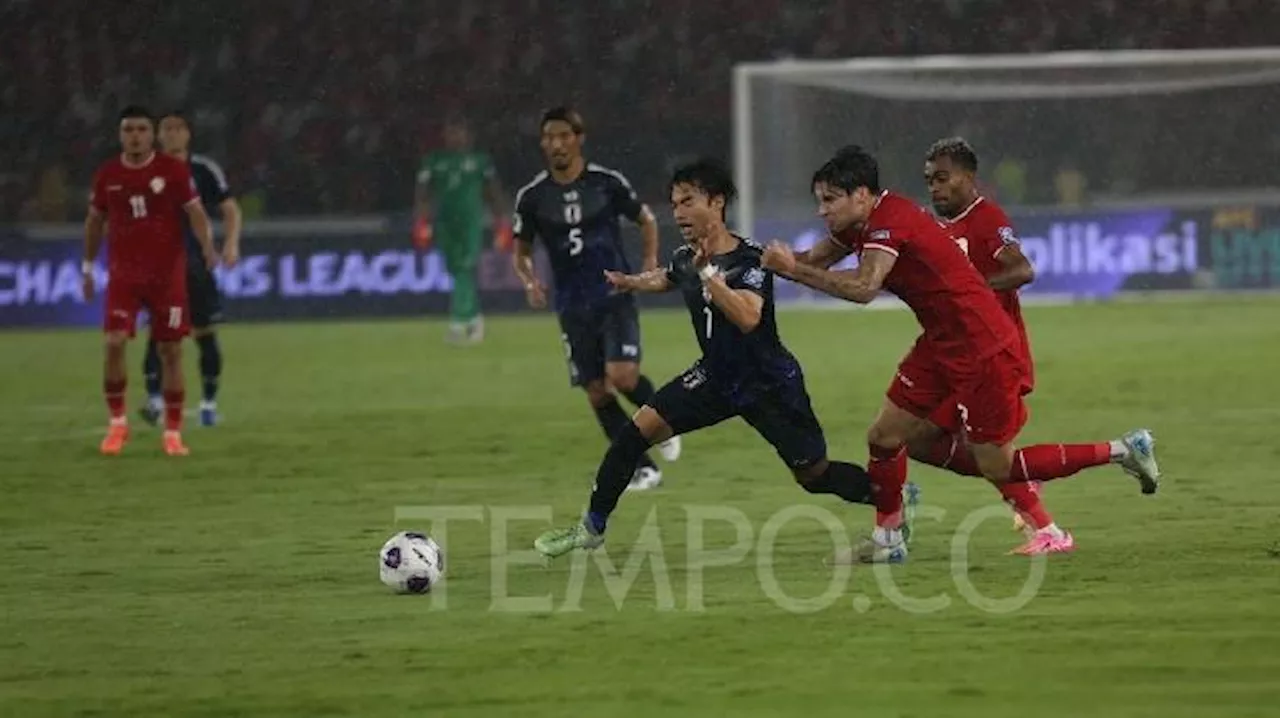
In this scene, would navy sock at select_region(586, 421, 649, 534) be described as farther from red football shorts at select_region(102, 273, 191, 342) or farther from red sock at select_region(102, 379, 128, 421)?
red sock at select_region(102, 379, 128, 421)

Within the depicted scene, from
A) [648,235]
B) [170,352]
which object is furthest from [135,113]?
[648,235]

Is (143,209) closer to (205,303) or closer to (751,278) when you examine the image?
(205,303)

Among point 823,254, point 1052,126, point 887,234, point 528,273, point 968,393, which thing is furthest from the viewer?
point 1052,126

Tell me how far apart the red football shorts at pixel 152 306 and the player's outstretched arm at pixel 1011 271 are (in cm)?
691

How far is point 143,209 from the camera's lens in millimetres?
15602

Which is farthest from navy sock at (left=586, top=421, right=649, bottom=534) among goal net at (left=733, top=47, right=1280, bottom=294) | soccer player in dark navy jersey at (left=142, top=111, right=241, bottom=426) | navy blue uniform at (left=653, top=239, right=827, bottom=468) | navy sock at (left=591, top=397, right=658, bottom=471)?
goal net at (left=733, top=47, right=1280, bottom=294)

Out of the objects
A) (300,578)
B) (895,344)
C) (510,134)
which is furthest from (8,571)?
(510,134)

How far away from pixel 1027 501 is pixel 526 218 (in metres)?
4.34

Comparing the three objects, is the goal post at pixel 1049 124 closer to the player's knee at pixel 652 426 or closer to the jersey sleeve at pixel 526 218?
the jersey sleeve at pixel 526 218

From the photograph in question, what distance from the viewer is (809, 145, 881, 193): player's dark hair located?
9.73 meters

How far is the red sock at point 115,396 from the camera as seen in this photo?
15836mm

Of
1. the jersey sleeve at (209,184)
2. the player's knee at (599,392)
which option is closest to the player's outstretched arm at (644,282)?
the player's knee at (599,392)

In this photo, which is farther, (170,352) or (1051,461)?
(170,352)

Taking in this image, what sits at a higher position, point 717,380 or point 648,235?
point 648,235
